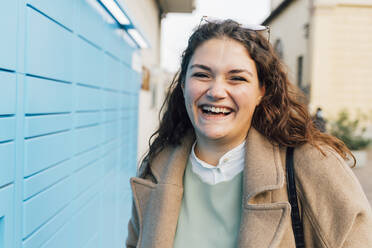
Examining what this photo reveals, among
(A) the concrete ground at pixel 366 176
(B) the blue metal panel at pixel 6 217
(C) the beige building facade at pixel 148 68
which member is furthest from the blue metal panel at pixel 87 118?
(A) the concrete ground at pixel 366 176

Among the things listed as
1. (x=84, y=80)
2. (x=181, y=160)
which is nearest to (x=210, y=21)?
(x=181, y=160)

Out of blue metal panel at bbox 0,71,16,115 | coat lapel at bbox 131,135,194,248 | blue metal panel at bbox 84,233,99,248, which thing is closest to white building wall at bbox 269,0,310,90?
blue metal panel at bbox 84,233,99,248

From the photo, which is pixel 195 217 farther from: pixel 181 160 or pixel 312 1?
pixel 312 1

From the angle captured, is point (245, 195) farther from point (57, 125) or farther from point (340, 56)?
point (340, 56)

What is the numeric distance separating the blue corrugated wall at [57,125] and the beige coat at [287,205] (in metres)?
0.76

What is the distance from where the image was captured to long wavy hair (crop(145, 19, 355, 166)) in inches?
65.1

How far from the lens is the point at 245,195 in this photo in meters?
1.56

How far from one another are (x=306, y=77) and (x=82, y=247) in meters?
13.3

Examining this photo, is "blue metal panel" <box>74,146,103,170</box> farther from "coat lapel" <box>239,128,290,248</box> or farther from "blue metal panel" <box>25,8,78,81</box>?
"coat lapel" <box>239,128,290,248</box>

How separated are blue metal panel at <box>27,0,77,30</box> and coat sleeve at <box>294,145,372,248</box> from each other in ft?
5.40

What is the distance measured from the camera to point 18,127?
1945 mm

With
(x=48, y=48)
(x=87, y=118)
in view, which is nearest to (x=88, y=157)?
(x=87, y=118)

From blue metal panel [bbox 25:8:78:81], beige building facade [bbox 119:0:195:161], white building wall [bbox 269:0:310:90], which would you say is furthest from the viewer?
white building wall [bbox 269:0:310:90]

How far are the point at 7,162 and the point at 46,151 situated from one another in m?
0.52
